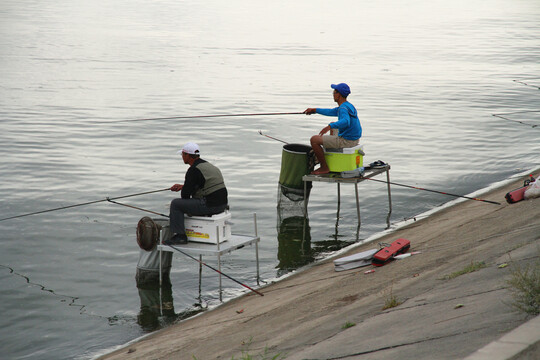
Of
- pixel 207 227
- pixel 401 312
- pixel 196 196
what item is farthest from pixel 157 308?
pixel 401 312

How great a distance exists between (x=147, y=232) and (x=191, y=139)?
398 inches

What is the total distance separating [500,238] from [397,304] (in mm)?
2366

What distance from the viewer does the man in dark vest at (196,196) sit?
946cm

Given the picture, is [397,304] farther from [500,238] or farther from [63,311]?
[63,311]

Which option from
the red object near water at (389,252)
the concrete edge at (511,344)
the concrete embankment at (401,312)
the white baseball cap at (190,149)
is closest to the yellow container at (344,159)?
the concrete embankment at (401,312)

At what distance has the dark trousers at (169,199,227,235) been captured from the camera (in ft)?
31.0

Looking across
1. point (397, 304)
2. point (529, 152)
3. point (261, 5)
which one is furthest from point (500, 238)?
point (261, 5)

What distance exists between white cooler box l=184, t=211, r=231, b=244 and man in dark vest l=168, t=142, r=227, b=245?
0.32 ft

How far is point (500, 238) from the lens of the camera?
891 cm

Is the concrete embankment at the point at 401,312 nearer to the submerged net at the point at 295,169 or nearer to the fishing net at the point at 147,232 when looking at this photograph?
the fishing net at the point at 147,232

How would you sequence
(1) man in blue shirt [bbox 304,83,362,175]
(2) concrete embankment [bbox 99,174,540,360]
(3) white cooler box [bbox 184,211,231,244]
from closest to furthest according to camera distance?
(2) concrete embankment [bbox 99,174,540,360] < (3) white cooler box [bbox 184,211,231,244] < (1) man in blue shirt [bbox 304,83,362,175]

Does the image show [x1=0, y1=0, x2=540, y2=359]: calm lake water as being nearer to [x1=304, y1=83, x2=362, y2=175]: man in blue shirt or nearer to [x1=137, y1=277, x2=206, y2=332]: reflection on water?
[x1=137, y1=277, x2=206, y2=332]: reflection on water

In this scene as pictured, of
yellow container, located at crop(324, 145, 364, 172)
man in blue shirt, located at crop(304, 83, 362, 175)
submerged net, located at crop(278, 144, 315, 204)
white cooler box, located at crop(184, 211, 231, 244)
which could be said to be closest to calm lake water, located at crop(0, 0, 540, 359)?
submerged net, located at crop(278, 144, 315, 204)

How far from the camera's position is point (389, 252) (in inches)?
372
